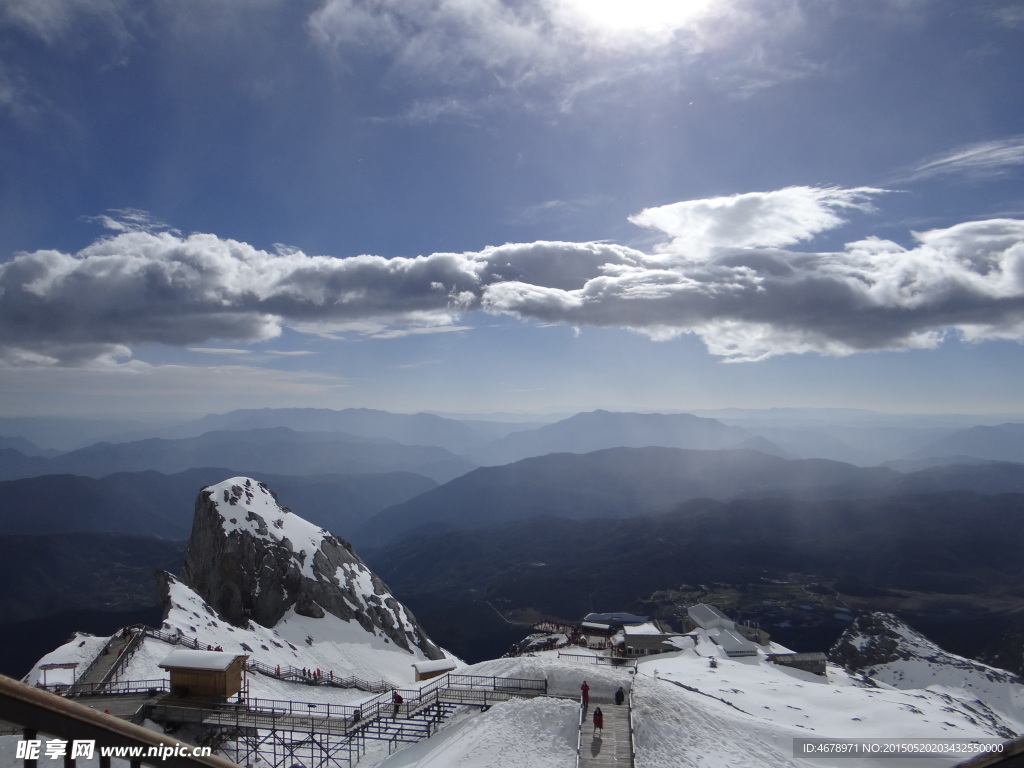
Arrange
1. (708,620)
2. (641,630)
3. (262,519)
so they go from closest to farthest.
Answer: (641,630)
(262,519)
(708,620)

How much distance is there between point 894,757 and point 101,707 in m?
42.5

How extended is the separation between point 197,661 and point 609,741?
22.4m

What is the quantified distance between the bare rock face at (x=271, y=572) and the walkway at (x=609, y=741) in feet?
170

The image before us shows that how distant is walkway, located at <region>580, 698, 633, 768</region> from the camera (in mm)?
24438

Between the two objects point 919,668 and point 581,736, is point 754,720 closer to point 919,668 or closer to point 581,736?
point 581,736

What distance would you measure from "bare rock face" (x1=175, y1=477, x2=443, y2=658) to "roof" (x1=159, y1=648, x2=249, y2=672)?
1459 inches

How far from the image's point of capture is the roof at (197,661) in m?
31.7

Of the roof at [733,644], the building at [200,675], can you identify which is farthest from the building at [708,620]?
the building at [200,675]

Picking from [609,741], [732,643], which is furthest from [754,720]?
[732,643]

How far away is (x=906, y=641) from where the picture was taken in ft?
338

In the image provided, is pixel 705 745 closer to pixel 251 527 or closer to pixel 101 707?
pixel 101 707

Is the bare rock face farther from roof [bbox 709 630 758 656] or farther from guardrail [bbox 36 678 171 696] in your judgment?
roof [bbox 709 630 758 656]

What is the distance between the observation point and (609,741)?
26.0 m

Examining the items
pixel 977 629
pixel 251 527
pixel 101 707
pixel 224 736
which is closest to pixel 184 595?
pixel 251 527
